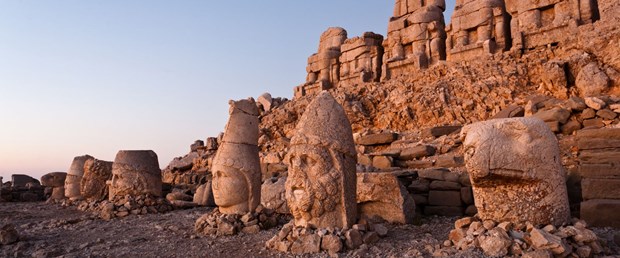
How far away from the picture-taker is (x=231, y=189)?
6.99m

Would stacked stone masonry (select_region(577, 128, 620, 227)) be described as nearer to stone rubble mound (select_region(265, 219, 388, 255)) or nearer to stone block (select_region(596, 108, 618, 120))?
stone rubble mound (select_region(265, 219, 388, 255))

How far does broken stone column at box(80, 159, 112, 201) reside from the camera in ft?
38.9

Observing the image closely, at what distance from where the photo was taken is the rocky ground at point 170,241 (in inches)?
194

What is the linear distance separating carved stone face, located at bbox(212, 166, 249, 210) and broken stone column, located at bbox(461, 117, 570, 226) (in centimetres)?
381

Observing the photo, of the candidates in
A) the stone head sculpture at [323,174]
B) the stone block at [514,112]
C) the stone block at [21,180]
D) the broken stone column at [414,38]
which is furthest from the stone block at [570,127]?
the stone block at [21,180]

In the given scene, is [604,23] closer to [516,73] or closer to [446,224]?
[516,73]

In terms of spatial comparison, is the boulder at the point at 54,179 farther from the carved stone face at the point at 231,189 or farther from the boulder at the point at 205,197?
the carved stone face at the point at 231,189

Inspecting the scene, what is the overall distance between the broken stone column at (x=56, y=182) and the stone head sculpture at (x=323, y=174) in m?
12.6

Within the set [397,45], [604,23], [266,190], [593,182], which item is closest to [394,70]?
[397,45]

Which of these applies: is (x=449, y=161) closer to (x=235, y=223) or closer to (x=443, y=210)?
(x=443, y=210)

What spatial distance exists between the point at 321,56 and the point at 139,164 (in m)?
17.9

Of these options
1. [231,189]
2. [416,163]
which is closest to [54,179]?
[231,189]

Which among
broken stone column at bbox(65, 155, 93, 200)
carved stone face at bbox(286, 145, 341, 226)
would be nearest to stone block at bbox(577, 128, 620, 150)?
carved stone face at bbox(286, 145, 341, 226)

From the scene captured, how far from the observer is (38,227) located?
802 centimetres
